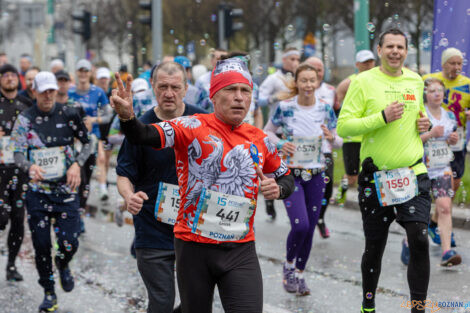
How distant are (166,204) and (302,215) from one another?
2108 mm

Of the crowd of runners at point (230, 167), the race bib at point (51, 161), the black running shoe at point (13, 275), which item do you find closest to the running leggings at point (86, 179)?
the crowd of runners at point (230, 167)

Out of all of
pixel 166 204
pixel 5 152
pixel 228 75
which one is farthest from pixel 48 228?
pixel 228 75

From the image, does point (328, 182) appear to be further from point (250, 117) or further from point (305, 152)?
point (305, 152)

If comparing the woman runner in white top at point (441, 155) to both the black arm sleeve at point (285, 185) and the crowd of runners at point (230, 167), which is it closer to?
the crowd of runners at point (230, 167)

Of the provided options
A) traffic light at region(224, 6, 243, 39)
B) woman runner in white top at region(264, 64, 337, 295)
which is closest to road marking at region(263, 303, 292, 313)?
woman runner in white top at region(264, 64, 337, 295)

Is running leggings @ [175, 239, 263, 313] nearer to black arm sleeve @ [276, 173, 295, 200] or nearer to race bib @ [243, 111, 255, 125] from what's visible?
black arm sleeve @ [276, 173, 295, 200]

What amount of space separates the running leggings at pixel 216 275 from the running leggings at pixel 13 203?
396 centimetres

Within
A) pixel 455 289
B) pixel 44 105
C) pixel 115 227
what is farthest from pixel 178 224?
pixel 115 227

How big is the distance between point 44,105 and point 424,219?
3207 millimetres

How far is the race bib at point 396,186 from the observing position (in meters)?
5.09

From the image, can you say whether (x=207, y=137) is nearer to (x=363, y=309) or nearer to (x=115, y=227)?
(x=363, y=309)

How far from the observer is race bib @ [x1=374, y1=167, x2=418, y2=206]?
5086 mm

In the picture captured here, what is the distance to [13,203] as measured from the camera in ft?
24.4

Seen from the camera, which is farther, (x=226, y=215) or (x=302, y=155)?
(x=302, y=155)
